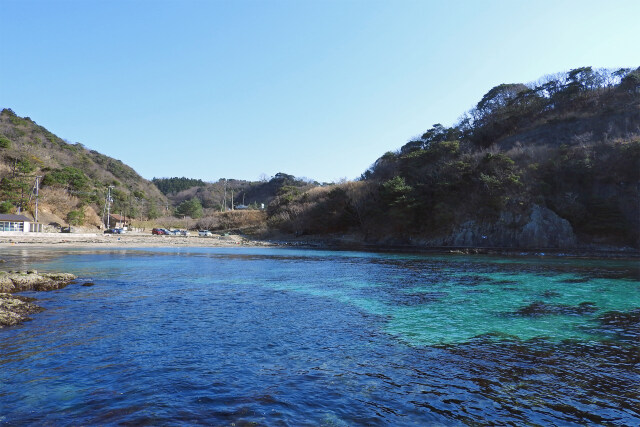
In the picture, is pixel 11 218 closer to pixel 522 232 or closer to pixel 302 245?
pixel 302 245

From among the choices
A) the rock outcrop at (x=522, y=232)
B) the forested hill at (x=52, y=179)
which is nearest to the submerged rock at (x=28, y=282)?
the rock outcrop at (x=522, y=232)

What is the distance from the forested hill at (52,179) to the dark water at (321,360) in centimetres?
5749

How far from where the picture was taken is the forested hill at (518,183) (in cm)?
4350

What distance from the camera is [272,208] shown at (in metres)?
80.5

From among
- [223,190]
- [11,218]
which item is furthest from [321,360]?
[223,190]

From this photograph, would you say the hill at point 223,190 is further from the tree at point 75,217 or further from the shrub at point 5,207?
the shrub at point 5,207

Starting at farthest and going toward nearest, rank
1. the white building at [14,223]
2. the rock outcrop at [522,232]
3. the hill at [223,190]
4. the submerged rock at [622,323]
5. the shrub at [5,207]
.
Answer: the hill at [223,190]
the shrub at [5,207]
the white building at [14,223]
the rock outcrop at [522,232]
the submerged rock at [622,323]

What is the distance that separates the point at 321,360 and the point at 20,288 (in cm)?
1320

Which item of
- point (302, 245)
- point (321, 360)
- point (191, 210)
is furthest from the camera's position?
point (191, 210)

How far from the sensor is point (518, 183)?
46.6 meters

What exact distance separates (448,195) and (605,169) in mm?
18536

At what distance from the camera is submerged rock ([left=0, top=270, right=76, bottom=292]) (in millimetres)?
13664

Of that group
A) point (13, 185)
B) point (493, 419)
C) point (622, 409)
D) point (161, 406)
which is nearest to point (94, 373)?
point (161, 406)

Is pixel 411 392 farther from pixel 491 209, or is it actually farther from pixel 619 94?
pixel 619 94
